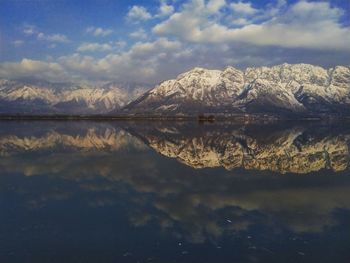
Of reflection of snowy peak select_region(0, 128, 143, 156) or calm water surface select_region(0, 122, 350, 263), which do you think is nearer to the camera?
calm water surface select_region(0, 122, 350, 263)

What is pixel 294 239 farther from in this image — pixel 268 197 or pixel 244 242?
pixel 268 197

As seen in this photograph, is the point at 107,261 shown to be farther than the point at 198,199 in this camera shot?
No

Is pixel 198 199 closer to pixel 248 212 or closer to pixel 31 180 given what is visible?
pixel 248 212

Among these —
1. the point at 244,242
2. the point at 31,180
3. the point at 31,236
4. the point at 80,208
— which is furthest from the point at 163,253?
the point at 31,180

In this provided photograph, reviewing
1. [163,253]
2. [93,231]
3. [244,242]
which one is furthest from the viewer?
[93,231]

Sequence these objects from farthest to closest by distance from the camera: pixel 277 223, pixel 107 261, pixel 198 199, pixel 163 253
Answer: pixel 198 199 < pixel 277 223 < pixel 163 253 < pixel 107 261

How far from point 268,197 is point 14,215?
19.8m

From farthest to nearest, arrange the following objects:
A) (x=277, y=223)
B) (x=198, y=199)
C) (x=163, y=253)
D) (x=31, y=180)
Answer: (x=31, y=180), (x=198, y=199), (x=277, y=223), (x=163, y=253)

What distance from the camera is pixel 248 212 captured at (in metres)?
30.1

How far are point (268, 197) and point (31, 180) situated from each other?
2331 centimetres

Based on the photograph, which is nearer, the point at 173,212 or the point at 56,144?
the point at 173,212

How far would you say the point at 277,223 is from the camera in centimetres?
2738

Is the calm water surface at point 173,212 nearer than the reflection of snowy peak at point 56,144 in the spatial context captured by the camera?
Yes

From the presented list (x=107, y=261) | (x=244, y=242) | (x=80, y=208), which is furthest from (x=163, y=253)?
(x=80, y=208)
